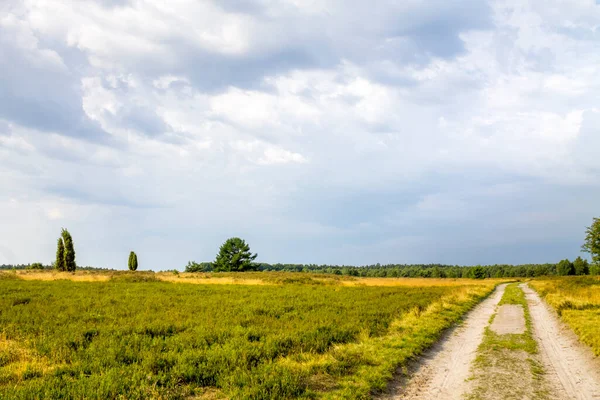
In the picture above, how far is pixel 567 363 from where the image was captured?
10891 millimetres

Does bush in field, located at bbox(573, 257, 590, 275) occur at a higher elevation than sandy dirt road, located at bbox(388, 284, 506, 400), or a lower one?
lower

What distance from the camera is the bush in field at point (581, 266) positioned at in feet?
437

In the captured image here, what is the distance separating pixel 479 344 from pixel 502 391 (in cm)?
538

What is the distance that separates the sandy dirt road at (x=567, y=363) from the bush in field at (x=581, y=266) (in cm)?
14930

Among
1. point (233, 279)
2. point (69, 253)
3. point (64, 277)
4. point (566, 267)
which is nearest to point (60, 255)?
point (69, 253)

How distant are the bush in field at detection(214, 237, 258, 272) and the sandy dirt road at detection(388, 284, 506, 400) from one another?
81509 mm

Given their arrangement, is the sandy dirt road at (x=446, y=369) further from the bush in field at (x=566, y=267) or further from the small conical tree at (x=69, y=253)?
the bush in field at (x=566, y=267)

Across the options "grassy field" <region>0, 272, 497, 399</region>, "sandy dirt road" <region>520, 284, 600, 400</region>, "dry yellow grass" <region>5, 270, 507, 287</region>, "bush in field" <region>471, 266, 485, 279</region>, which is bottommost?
"bush in field" <region>471, 266, 485, 279</region>

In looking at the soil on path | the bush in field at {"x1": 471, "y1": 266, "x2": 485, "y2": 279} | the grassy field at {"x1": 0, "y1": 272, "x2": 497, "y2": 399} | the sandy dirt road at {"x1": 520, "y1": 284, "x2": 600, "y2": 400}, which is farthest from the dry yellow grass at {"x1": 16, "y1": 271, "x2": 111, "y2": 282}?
the bush in field at {"x1": 471, "y1": 266, "x2": 485, "y2": 279}

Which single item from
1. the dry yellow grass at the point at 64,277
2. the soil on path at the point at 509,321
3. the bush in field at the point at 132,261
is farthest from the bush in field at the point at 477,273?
the dry yellow grass at the point at 64,277

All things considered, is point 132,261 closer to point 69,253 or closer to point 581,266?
point 69,253

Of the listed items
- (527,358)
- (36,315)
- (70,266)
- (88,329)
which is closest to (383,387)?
(527,358)

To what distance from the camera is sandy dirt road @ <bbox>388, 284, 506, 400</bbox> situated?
27.6ft

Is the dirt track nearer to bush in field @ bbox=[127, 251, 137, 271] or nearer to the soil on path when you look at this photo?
the soil on path
